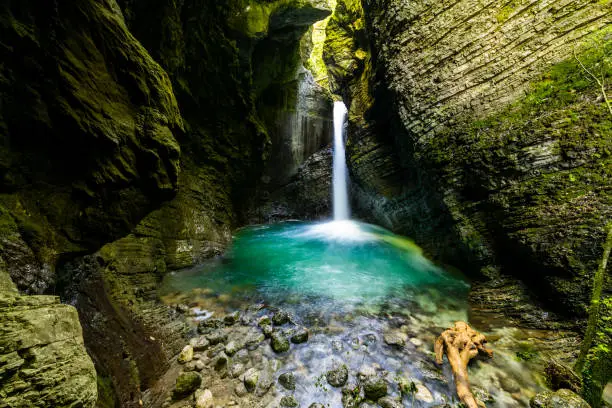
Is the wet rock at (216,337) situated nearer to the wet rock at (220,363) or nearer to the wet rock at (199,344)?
the wet rock at (199,344)

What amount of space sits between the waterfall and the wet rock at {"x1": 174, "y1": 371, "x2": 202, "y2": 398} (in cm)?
1331

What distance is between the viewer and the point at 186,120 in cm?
838

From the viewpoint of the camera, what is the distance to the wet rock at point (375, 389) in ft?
9.42

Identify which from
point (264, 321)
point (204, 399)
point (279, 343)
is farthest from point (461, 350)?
point (204, 399)

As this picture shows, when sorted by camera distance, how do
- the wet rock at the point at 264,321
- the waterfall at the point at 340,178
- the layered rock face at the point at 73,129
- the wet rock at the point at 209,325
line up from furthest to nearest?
the waterfall at the point at 340,178, the wet rock at the point at 264,321, the wet rock at the point at 209,325, the layered rock face at the point at 73,129

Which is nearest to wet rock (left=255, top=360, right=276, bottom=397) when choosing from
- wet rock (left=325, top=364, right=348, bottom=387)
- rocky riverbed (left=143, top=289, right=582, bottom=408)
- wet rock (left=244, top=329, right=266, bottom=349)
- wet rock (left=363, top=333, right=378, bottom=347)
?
rocky riverbed (left=143, top=289, right=582, bottom=408)

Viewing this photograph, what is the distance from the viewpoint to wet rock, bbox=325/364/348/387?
9.96 ft

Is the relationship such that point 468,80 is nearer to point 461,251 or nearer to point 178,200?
point 461,251

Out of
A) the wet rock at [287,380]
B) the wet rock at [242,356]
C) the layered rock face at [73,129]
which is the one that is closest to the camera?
the layered rock face at [73,129]

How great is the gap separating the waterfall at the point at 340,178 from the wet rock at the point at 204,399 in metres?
13.4

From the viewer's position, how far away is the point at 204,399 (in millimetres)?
2740

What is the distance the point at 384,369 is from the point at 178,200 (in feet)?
24.8

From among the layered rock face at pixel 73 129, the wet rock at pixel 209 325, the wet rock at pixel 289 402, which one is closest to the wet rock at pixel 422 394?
the wet rock at pixel 289 402

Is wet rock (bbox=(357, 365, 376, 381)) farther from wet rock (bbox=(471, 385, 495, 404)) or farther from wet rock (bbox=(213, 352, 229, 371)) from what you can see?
wet rock (bbox=(213, 352, 229, 371))
